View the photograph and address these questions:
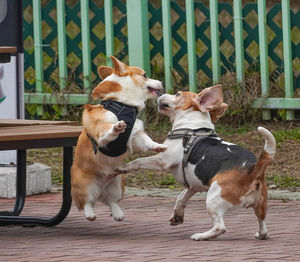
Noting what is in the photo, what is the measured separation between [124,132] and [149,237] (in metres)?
0.72

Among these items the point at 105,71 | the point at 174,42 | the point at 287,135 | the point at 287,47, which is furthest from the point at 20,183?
the point at 174,42

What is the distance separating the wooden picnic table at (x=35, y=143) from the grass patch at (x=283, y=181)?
6.78 ft

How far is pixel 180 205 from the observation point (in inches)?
244

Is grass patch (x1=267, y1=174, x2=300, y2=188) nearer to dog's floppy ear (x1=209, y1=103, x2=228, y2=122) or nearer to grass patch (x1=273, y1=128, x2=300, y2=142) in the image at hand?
grass patch (x1=273, y1=128, x2=300, y2=142)

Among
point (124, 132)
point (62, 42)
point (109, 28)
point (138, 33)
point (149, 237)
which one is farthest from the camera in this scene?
point (62, 42)

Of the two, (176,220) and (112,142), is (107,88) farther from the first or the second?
(176,220)

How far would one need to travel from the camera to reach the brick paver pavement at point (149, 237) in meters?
5.39

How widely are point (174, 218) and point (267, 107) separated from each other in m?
4.77

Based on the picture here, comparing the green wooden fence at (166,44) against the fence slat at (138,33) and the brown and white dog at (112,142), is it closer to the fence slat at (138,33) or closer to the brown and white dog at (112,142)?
the fence slat at (138,33)

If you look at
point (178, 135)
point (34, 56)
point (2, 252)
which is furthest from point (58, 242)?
point (34, 56)

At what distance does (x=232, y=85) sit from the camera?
1091 cm

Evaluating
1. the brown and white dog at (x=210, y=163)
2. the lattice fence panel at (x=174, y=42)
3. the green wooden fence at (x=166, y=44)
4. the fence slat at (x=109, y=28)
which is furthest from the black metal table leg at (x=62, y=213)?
the fence slat at (x=109, y=28)

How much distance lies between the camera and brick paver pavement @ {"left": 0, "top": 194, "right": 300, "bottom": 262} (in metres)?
5.39

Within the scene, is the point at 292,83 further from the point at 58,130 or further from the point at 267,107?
the point at 58,130
